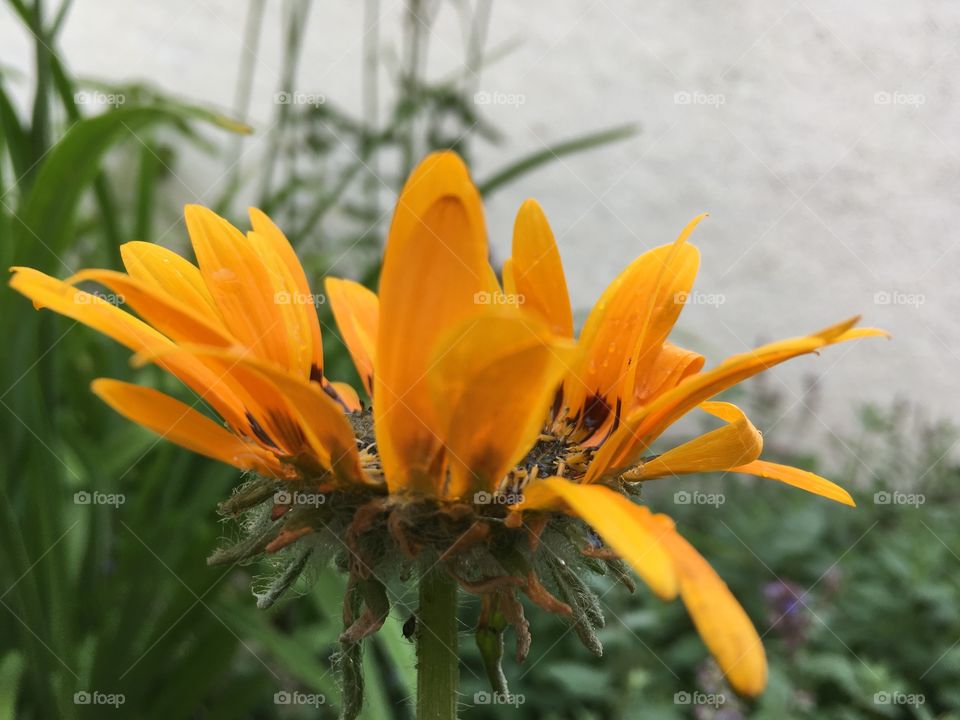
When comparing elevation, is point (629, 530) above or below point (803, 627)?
above

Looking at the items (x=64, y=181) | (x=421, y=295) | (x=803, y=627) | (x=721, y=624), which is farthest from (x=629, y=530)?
(x=803, y=627)

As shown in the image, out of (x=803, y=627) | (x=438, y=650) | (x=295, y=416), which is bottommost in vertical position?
(x=803, y=627)

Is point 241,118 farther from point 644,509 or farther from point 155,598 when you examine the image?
point 644,509

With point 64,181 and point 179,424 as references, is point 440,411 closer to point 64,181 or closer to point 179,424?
point 179,424

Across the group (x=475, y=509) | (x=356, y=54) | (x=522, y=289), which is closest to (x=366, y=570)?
(x=475, y=509)

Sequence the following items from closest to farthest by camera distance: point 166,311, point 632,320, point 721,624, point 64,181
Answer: point 721,624
point 166,311
point 632,320
point 64,181

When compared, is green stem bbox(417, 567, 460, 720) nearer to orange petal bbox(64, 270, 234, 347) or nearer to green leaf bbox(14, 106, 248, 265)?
orange petal bbox(64, 270, 234, 347)

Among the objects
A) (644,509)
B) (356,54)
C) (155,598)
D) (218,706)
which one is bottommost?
(218,706)
